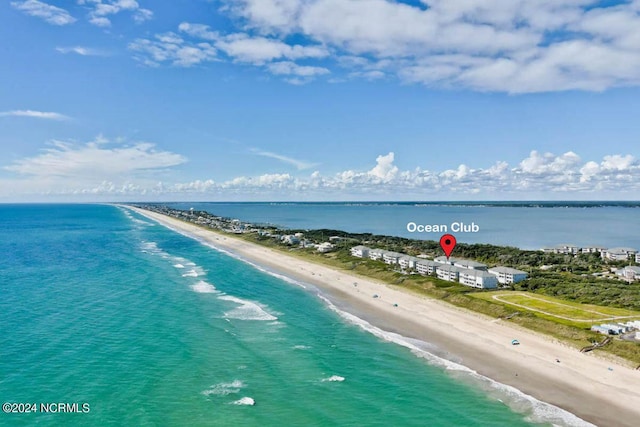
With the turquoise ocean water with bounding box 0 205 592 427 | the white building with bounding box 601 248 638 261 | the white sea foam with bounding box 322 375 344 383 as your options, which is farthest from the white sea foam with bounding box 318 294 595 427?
the white building with bounding box 601 248 638 261

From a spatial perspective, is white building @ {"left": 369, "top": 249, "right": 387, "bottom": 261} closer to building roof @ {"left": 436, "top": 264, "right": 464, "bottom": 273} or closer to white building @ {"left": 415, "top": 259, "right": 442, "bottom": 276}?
→ white building @ {"left": 415, "top": 259, "right": 442, "bottom": 276}

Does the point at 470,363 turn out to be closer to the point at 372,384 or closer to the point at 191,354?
the point at 372,384

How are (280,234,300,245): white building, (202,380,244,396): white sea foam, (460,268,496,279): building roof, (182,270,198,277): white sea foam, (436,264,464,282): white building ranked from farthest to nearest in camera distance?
(280,234,300,245): white building → (182,270,198,277): white sea foam → (436,264,464,282): white building → (460,268,496,279): building roof → (202,380,244,396): white sea foam

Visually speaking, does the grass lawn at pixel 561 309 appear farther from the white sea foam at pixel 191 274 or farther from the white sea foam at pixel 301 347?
the white sea foam at pixel 191 274

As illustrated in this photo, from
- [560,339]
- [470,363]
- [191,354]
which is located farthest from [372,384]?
[560,339]

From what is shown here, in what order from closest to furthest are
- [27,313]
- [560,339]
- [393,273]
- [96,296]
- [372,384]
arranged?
[372,384]
[560,339]
[27,313]
[96,296]
[393,273]

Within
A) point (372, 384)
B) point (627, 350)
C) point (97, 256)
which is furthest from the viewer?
point (97, 256)

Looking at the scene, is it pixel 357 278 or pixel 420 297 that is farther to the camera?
pixel 357 278
